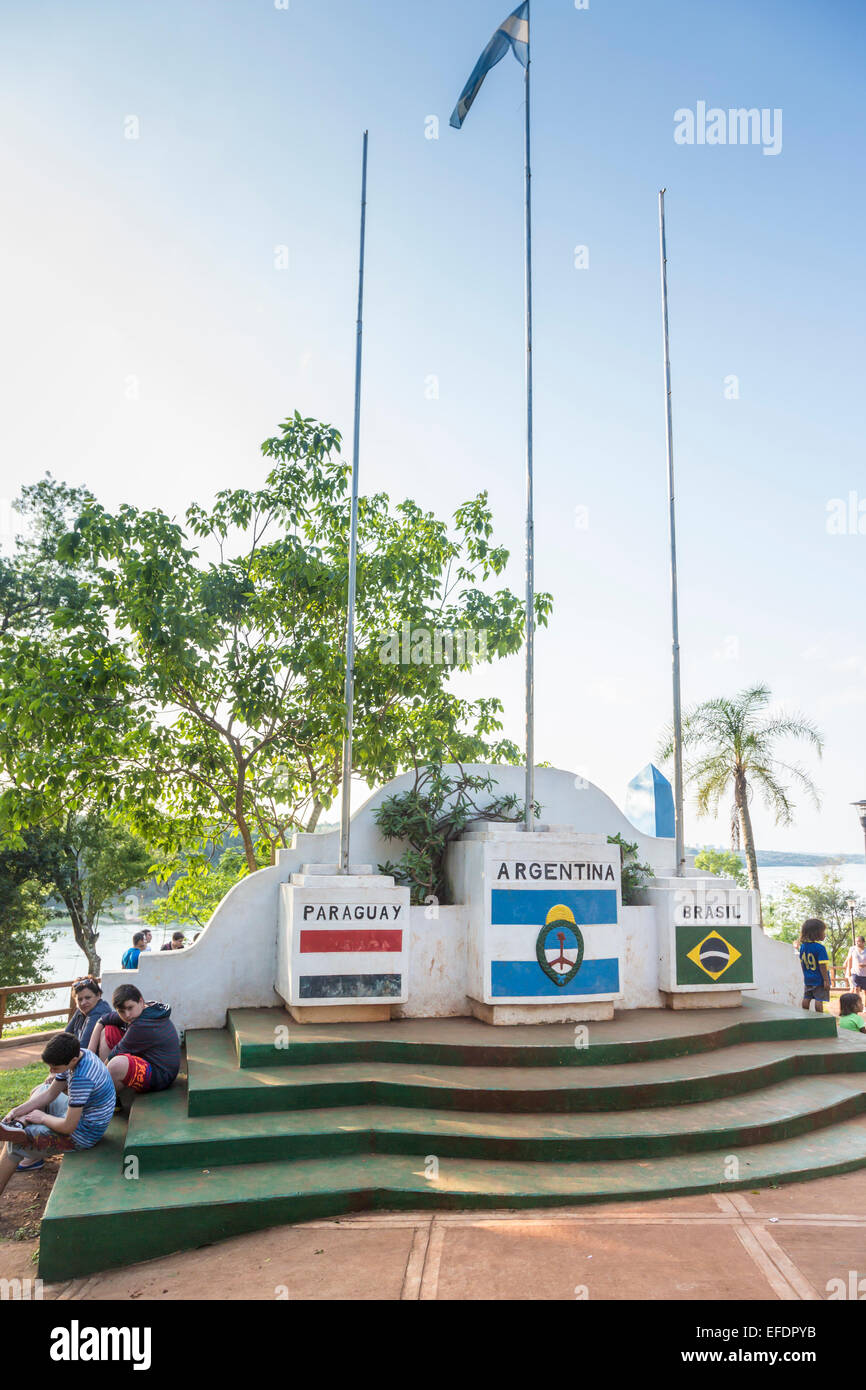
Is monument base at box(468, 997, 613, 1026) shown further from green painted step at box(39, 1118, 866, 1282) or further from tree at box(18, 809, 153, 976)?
tree at box(18, 809, 153, 976)

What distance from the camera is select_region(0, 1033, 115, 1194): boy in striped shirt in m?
5.38

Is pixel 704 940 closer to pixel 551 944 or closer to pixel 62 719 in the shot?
pixel 551 944

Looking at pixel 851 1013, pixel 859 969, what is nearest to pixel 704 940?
pixel 851 1013

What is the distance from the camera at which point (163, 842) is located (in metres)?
12.1

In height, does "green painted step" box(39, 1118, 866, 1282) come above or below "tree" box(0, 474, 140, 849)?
below

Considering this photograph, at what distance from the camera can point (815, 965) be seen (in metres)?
9.54

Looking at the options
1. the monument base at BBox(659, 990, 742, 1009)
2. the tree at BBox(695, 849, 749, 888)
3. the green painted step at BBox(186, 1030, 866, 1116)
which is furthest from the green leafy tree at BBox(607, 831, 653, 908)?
the tree at BBox(695, 849, 749, 888)

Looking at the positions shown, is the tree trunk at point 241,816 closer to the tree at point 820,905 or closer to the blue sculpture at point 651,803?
the blue sculpture at point 651,803

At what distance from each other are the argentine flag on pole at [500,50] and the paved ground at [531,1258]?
1017 centimetres

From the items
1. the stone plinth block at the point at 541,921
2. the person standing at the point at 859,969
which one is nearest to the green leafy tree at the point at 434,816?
the stone plinth block at the point at 541,921

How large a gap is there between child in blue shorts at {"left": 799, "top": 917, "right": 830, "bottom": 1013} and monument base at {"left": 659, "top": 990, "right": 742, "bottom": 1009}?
0.97 m

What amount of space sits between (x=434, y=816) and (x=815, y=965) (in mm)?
4434
